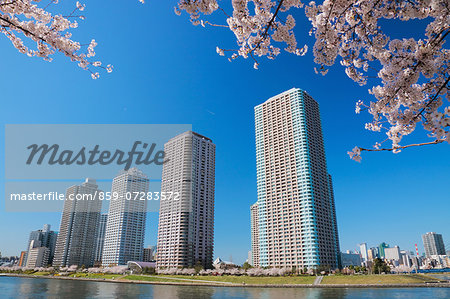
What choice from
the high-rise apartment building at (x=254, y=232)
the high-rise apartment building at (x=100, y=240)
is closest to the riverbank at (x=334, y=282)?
the high-rise apartment building at (x=254, y=232)

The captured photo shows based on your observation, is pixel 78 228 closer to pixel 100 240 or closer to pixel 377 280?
pixel 100 240

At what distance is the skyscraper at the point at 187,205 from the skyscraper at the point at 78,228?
64539mm

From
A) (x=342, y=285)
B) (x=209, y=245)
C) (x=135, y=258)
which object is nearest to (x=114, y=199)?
(x=135, y=258)

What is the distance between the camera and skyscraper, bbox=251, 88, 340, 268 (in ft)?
305

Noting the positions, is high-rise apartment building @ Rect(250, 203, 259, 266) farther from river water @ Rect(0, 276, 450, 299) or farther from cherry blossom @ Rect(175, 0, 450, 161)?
cherry blossom @ Rect(175, 0, 450, 161)

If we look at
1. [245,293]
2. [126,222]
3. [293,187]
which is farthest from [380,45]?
[126,222]

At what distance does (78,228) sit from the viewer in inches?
6014

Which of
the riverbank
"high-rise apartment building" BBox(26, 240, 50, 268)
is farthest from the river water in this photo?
"high-rise apartment building" BBox(26, 240, 50, 268)

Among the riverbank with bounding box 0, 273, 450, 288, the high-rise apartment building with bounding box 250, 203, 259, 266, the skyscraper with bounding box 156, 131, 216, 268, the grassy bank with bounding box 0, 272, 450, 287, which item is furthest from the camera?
the high-rise apartment building with bounding box 250, 203, 259, 266

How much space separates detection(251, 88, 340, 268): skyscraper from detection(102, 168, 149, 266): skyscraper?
71.6m

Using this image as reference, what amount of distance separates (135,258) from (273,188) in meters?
82.8

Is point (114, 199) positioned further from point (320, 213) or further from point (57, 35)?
point (57, 35)

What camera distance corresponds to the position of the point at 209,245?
376 feet

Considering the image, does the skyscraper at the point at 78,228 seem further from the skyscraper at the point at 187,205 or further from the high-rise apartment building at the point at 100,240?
the skyscraper at the point at 187,205
